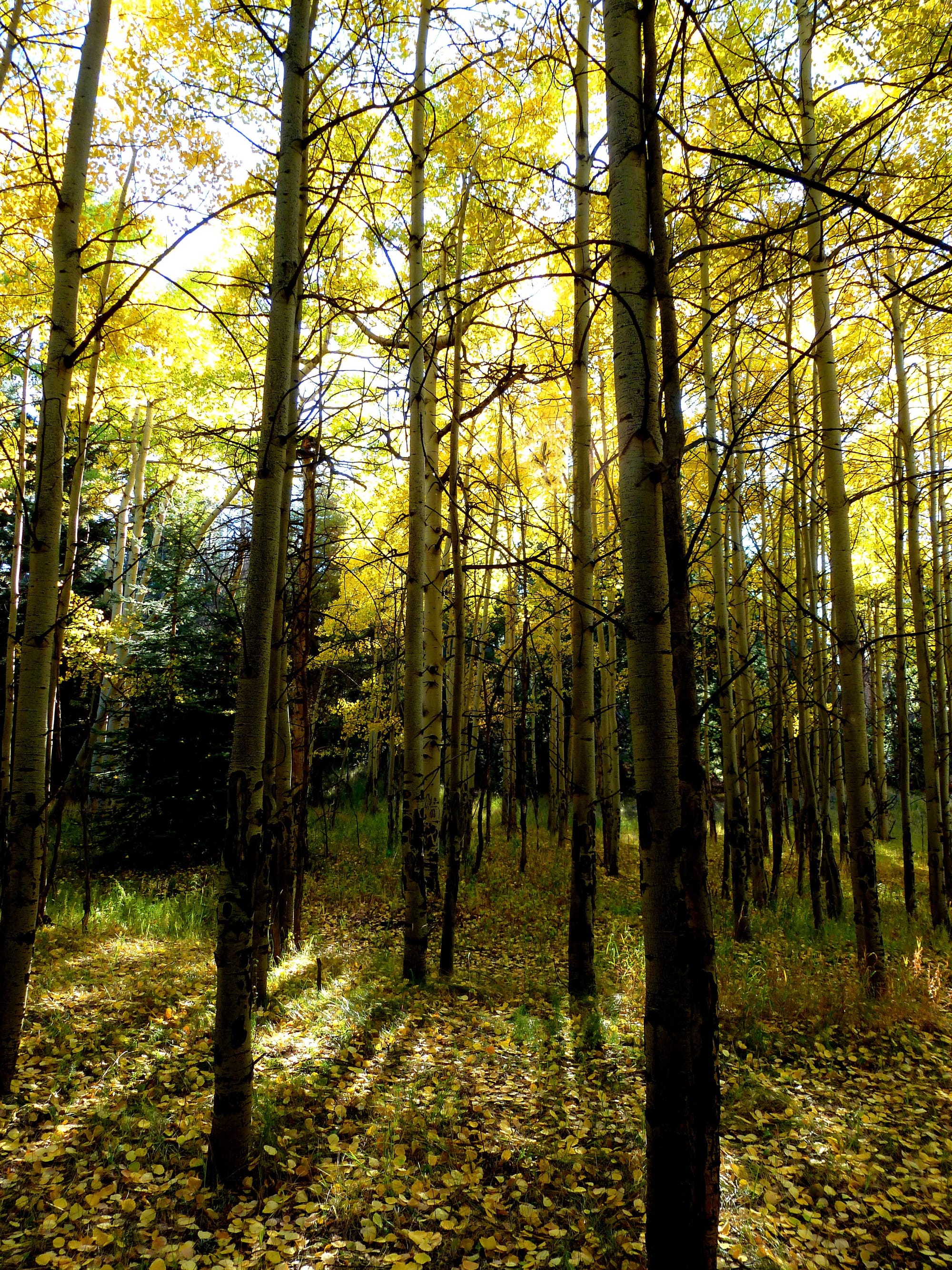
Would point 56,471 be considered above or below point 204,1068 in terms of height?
above

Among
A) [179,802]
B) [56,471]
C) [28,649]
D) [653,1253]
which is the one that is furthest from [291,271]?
[179,802]

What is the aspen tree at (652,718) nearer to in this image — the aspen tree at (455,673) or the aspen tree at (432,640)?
the aspen tree at (455,673)

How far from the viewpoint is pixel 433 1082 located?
366cm

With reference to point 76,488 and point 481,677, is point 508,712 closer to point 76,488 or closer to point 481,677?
point 481,677

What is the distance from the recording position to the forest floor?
2453mm

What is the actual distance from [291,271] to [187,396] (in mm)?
10339

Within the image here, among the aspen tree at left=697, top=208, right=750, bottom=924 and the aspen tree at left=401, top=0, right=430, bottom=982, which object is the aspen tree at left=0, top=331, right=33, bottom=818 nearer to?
the aspen tree at left=401, top=0, right=430, bottom=982

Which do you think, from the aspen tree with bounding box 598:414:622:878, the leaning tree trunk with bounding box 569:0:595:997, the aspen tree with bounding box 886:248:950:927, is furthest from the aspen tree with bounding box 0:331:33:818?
the aspen tree with bounding box 886:248:950:927

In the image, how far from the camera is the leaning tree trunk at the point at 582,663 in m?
5.08

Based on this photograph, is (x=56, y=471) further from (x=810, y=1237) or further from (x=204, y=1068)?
(x=810, y=1237)

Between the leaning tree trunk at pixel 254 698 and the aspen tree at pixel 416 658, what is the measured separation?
2242 mm

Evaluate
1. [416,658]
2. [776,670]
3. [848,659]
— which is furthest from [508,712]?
[848,659]

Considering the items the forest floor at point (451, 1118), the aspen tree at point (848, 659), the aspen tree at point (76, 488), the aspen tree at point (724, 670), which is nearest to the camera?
the forest floor at point (451, 1118)

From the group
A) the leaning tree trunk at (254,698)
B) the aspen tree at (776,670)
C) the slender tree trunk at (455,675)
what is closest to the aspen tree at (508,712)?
the aspen tree at (776,670)
